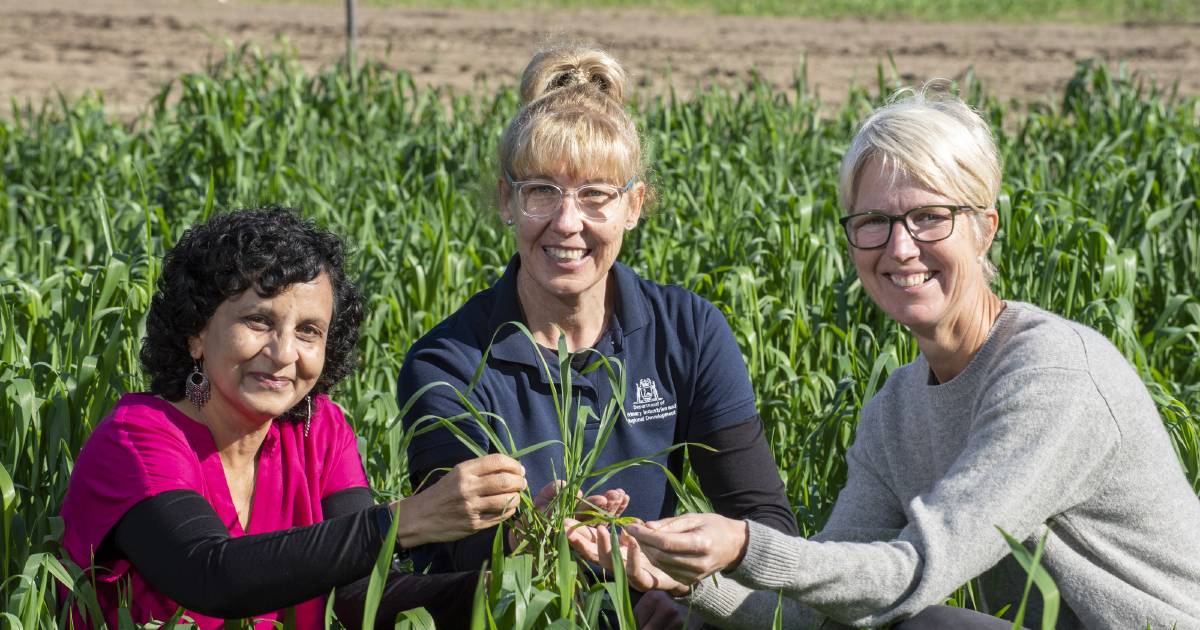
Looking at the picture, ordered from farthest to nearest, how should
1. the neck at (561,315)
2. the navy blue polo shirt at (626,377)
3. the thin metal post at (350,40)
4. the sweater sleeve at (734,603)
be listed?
the thin metal post at (350,40)
the neck at (561,315)
the navy blue polo shirt at (626,377)
the sweater sleeve at (734,603)

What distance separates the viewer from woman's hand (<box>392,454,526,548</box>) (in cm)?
204

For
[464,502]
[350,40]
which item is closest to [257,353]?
[464,502]

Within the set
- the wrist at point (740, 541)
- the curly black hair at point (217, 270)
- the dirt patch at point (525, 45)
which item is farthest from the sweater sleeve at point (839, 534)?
the dirt patch at point (525, 45)

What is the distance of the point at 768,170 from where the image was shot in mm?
5762

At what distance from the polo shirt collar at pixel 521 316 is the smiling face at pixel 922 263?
62 centimetres

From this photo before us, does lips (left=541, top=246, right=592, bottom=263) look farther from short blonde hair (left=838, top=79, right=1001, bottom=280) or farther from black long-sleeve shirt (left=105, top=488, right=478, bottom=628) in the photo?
black long-sleeve shirt (left=105, top=488, right=478, bottom=628)

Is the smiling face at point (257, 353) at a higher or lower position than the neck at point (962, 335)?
lower

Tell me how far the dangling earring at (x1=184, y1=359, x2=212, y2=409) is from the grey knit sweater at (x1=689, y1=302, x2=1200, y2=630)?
920mm

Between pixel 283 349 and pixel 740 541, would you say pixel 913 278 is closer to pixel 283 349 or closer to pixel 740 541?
pixel 740 541

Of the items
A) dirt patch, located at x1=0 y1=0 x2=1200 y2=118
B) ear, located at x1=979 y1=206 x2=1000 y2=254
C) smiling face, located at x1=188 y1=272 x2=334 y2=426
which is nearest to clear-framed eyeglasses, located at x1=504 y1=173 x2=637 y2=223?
smiling face, located at x1=188 y1=272 x2=334 y2=426

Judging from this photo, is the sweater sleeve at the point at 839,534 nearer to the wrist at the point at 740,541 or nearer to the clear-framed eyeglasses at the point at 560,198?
the wrist at the point at 740,541

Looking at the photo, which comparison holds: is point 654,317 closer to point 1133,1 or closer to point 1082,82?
point 1082,82

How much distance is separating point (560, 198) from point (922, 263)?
0.73 meters

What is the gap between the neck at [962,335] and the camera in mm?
2260
